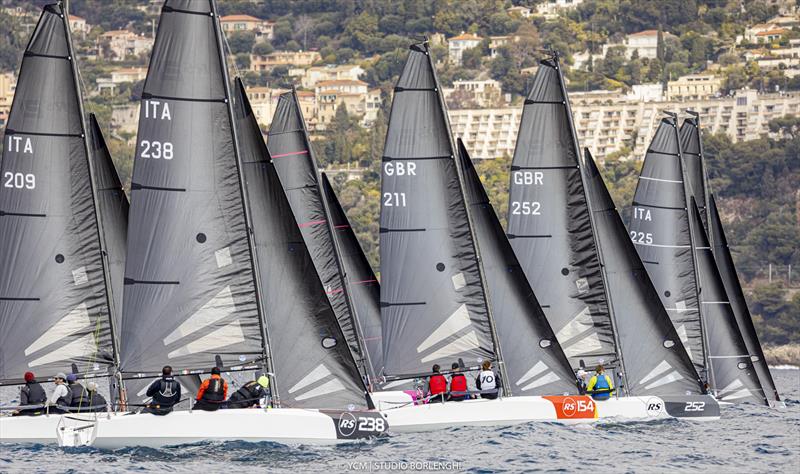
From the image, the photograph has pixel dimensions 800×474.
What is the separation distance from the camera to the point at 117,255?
90.1 ft

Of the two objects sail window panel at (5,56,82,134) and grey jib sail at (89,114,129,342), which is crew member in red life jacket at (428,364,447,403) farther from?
sail window panel at (5,56,82,134)

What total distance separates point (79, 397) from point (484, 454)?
5.18 meters

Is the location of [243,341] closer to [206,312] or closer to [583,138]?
[206,312]

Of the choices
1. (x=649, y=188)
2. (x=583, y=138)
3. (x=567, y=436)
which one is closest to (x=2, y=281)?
(x=567, y=436)

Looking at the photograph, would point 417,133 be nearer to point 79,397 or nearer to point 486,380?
point 486,380

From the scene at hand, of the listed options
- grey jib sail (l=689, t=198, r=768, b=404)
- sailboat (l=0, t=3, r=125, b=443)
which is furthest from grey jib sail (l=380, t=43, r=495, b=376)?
grey jib sail (l=689, t=198, r=768, b=404)

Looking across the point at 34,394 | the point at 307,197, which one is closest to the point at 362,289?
the point at 307,197

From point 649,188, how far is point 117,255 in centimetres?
1093

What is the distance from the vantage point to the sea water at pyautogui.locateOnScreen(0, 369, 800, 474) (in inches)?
871

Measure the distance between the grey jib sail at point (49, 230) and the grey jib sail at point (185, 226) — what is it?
1.25m

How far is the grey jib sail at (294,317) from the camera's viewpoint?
24.0m

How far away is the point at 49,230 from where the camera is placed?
24.6 metres

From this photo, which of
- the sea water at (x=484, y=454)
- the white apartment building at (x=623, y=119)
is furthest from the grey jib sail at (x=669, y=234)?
the white apartment building at (x=623, y=119)

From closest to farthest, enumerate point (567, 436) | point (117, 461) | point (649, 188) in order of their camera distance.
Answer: point (117, 461), point (567, 436), point (649, 188)
